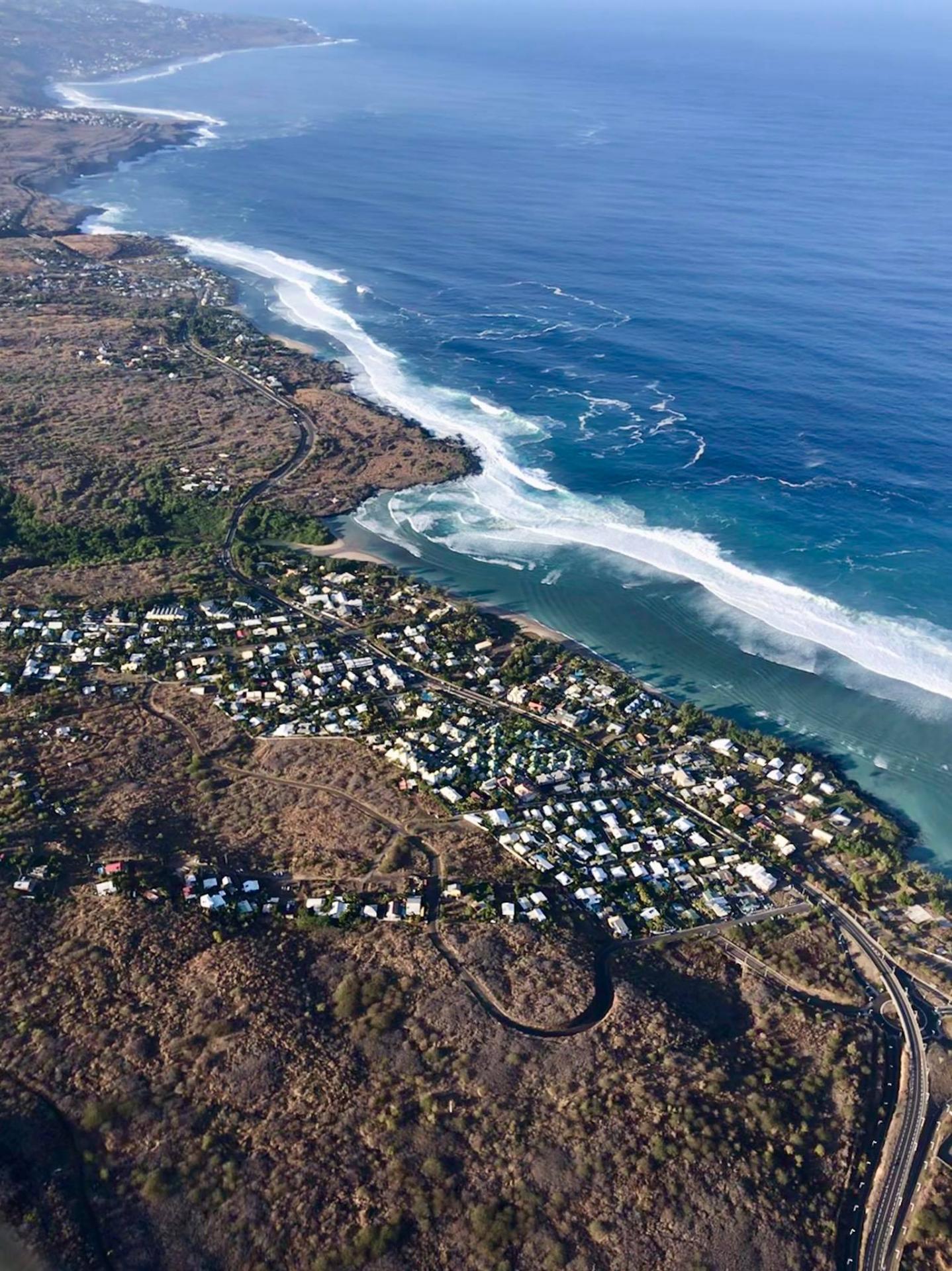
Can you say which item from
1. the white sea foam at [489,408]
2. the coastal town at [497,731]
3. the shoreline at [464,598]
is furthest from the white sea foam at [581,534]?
the coastal town at [497,731]

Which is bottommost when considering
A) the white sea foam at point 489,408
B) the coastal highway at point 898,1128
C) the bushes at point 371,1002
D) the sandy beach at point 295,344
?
the coastal highway at point 898,1128

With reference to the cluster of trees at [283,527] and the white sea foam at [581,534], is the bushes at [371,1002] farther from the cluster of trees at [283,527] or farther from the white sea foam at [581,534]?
the cluster of trees at [283,527]

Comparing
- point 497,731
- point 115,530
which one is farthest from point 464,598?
point 115,530

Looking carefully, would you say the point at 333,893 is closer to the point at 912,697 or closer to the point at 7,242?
the point at 912,697

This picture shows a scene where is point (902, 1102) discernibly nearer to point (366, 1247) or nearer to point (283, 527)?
point (366, 1247)

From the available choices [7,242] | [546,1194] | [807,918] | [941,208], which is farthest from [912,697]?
[7,242]
